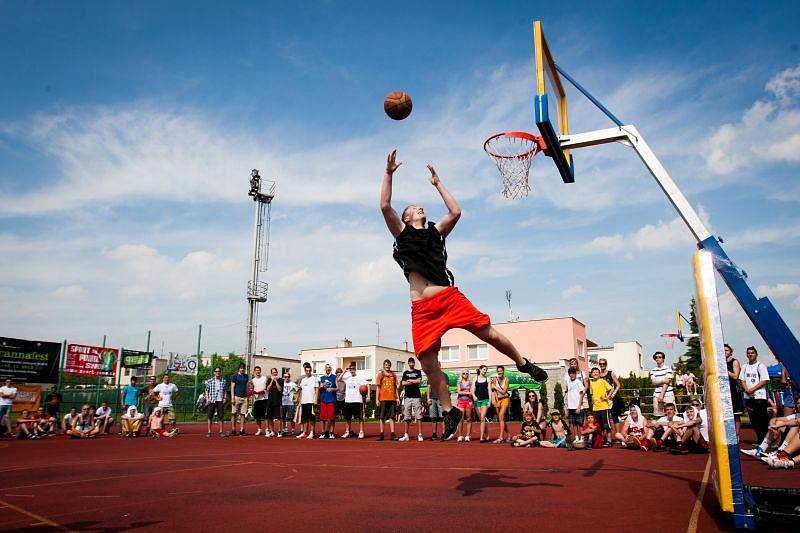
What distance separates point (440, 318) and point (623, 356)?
58153 mm

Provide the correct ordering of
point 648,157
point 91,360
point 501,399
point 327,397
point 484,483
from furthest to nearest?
point 91,360
point 327,397
point 501,399
point 648,157
point 484,483

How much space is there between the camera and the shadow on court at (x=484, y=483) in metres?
5.92

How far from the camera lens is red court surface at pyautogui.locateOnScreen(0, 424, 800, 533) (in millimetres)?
4359

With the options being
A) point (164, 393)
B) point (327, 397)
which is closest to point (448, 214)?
point (327, 397)

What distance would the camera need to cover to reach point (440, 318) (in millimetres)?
5613

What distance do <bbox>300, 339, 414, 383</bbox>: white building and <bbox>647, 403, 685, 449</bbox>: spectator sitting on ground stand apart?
1692 inches

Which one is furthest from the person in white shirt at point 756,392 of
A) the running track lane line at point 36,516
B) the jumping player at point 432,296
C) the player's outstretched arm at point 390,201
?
the running track lane line at point 36,516

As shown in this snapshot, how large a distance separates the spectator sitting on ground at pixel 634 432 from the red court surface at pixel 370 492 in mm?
1303

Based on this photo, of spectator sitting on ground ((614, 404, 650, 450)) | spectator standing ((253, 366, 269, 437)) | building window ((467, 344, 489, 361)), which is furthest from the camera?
building window ((467, 344, 489, 361))

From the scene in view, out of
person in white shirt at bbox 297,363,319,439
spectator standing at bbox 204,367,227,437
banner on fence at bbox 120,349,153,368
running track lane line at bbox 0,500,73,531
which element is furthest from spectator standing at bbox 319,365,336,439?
banner on fence at bbox 120,349,153,368

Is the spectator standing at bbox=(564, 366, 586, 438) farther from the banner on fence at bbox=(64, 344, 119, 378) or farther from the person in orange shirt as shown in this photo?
the banner on fence at bbox=(64, 344, 119, 378)

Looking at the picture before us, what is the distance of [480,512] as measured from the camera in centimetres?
470

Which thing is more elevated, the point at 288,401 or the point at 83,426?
the point at 288,401

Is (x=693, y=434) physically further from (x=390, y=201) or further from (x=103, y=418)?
(x=103, y=418)
